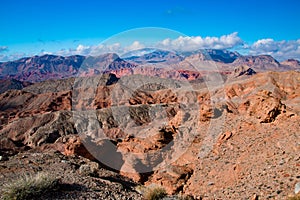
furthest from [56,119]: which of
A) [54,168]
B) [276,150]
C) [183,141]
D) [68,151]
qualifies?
[276,150]

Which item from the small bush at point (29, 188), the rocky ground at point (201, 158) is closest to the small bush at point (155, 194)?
the rocky ground at point (201, 158)

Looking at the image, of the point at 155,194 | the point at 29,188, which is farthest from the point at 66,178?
the point at 155,194

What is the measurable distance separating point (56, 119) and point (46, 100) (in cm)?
4546

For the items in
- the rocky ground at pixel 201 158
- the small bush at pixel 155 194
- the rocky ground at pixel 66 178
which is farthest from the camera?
the rocky ground at pixel 201 158

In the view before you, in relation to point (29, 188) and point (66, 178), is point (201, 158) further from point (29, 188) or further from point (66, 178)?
point (29, 188)

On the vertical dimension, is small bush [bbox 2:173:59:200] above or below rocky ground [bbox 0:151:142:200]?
above

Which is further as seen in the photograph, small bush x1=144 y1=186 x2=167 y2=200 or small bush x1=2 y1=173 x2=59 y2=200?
small bush x1=144 y1=186 x2=167 y2=200

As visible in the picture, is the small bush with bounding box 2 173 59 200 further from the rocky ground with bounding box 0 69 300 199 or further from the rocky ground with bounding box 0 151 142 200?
the rocky ground with bounding box 0 69 300 199

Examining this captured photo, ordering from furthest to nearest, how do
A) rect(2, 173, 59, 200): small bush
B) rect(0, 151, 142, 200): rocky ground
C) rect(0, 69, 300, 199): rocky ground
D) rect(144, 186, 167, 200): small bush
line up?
rect(0, 69, 300, 199): rocky ground
rect(144, 186, 167, 200): small bush
rect(0, 151, 142, 200): rocky ground
rect(2, 173, 59, 200): small bush

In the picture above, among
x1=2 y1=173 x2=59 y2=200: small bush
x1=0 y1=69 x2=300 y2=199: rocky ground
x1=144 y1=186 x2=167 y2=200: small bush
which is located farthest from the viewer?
x1=0 y1=69 x2=300 y2=199: rocky ground

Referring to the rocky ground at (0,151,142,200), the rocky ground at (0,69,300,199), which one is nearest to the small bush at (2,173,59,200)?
the rocky ground at (0,151,142,200)

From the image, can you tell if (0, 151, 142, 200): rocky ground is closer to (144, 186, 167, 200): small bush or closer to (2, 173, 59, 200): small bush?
Answer: (2, 173, 59, 200): small bush

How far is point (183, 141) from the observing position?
72.9 ft

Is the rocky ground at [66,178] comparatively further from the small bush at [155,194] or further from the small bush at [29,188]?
the small bush at [155,194]
